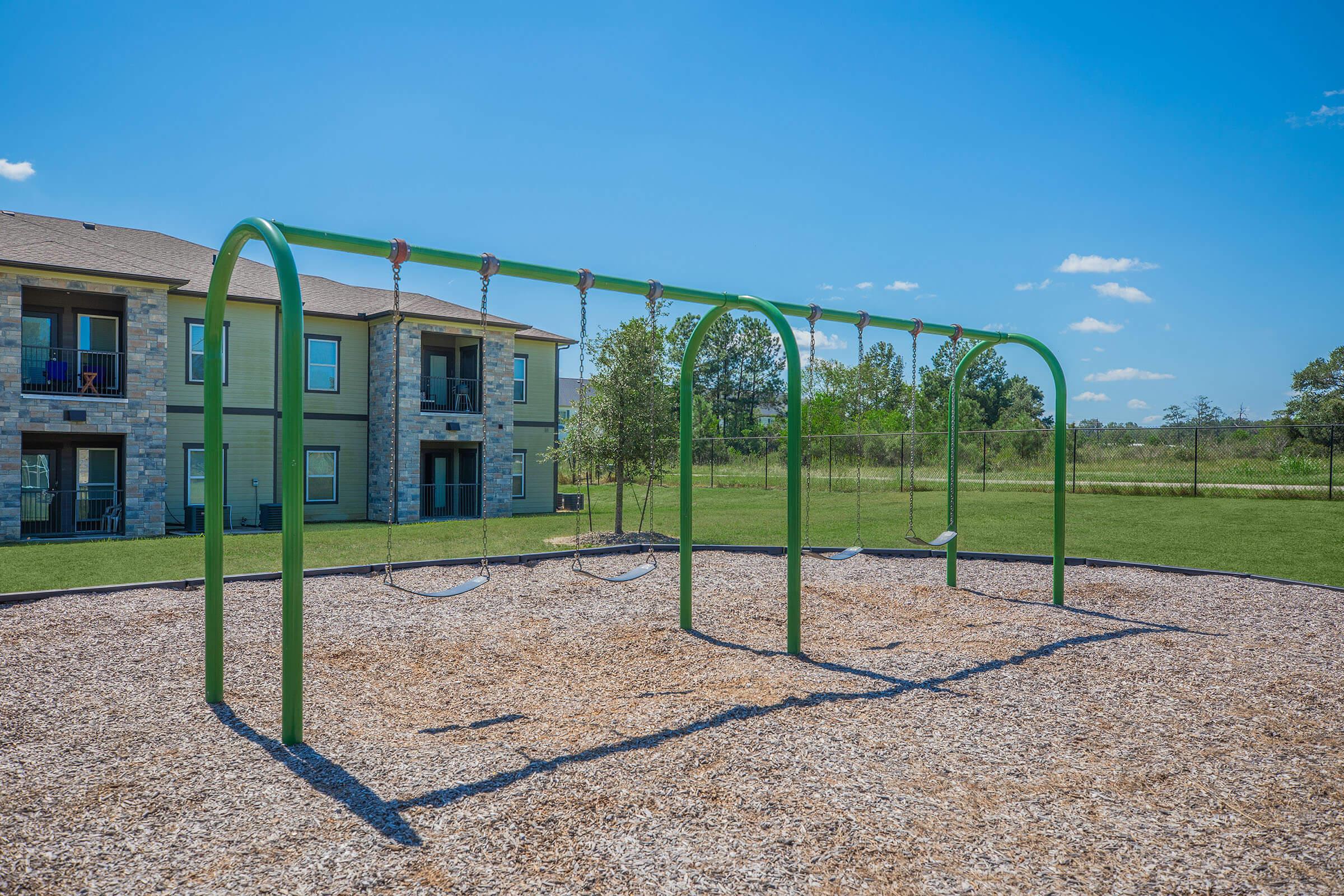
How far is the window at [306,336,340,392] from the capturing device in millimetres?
22188

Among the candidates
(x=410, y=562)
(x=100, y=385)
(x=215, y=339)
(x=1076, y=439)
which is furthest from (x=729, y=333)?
(x=215, y=339)

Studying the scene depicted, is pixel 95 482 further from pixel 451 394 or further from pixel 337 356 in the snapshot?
pixel 451 394

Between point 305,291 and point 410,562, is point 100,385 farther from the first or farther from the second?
point 410,562

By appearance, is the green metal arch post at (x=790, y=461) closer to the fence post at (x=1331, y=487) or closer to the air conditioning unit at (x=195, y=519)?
the air conditioning unit at (x=195, y=519)

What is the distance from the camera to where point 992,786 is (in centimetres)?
395

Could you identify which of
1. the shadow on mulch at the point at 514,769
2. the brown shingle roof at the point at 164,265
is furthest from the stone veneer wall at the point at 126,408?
the shadow on mulch at the point at 514,769

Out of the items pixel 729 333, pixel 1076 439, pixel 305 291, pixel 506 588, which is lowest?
pixel 506 588

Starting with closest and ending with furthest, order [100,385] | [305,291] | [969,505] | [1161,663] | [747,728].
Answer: [747,728] < [1161,663] < [100,385] < [969,505] < [305,291]

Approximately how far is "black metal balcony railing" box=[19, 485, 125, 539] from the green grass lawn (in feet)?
6.78

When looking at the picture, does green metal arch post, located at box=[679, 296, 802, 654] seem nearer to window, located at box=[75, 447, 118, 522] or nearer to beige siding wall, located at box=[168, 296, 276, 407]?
window, located at box=[75, 447, 118, 522]

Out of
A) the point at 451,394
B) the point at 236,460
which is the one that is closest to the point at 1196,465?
the point at 451,394

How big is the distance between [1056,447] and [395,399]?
23.2ft

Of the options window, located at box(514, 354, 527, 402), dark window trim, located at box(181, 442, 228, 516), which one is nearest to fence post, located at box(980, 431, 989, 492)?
window, located at box(514, 354, 527, 402)

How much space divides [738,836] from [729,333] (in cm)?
6274
